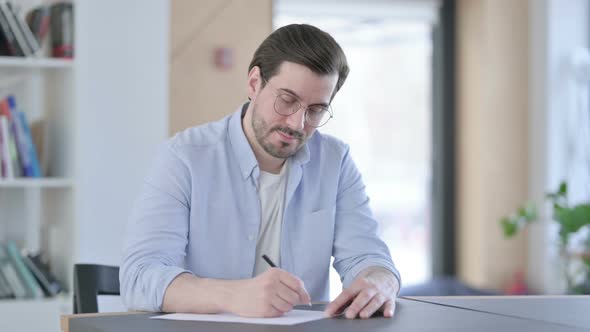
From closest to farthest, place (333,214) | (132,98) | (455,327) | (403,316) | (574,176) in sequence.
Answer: (455,327), (403,316), (333,214), (132,98), (574,176)

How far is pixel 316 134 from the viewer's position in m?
2.09

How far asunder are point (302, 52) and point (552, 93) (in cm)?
311

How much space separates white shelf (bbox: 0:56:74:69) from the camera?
9.64ft

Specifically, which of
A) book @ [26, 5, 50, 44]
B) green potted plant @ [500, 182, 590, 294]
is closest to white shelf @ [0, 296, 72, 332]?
book @ [26, 5, 50, 44]

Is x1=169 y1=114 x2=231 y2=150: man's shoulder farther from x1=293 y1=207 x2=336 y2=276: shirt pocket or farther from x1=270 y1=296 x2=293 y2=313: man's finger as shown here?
x1=270 y1=296 x2=293 y2=313: man's finger

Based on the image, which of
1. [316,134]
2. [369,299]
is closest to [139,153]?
[316,134]

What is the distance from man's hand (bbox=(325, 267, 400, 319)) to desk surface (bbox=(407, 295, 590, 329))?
0.16 m

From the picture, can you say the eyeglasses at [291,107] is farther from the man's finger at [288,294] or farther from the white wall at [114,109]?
the white wall at [114,109]

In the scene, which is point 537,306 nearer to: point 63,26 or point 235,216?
point 235,216

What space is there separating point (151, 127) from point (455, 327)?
1.91m

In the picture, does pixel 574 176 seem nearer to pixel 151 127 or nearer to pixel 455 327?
pixel 151 127

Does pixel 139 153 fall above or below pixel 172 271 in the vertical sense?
above

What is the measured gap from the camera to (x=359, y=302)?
1.56 m

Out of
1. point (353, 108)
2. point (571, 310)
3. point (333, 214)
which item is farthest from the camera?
point (353, 108)
